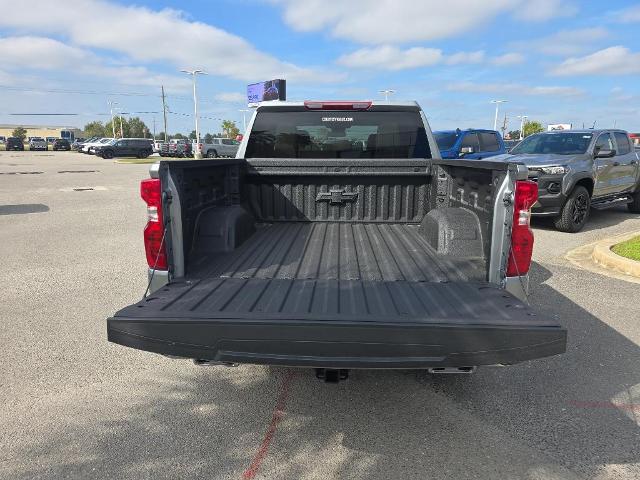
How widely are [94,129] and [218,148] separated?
10522 cm

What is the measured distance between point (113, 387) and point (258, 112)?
9.70 ft

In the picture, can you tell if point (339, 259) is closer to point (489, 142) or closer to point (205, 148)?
point (489, 142)

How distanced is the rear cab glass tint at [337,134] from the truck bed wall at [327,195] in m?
0.20

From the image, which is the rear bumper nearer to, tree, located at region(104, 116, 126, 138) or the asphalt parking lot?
the asphalt parking lot

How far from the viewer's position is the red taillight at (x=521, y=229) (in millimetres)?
2725

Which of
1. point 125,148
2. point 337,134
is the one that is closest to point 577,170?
point 337,134

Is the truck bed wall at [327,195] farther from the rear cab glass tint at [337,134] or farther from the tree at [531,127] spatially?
the tree at [531,127]

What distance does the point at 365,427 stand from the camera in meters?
2.83

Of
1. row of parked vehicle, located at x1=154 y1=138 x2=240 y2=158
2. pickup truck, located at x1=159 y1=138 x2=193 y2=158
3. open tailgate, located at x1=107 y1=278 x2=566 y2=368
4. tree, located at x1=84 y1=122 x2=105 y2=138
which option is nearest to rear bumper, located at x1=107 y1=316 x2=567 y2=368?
open tailgate, located at x1=107 y1=278 x2=566 y2=368

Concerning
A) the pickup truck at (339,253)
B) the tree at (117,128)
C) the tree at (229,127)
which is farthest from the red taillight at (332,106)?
the tree at (117,128)

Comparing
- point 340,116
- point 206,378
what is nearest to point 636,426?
point 206,378

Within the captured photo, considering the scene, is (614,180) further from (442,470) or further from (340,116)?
(442,470)

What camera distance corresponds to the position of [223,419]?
291 cm

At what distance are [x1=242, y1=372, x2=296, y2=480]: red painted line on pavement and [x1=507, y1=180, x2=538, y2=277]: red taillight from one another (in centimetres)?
178
